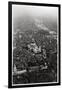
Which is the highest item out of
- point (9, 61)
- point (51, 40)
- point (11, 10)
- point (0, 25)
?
point (11, 10)

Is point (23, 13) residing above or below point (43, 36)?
above

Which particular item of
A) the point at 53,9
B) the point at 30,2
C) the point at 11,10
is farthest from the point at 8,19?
the point at 53,9

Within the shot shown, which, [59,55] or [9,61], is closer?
[9,61]

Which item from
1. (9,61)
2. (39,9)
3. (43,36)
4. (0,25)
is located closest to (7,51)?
(9,61)

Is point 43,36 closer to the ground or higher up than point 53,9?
closer to the ground

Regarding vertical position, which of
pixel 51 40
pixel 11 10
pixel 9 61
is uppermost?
pixel 11 10

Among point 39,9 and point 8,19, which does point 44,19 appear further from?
point 8,19

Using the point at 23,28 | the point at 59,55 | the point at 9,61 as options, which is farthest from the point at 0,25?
the point at 59,55

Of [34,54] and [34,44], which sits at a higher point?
[34,44]

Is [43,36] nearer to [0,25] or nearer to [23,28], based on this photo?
[23,28]
